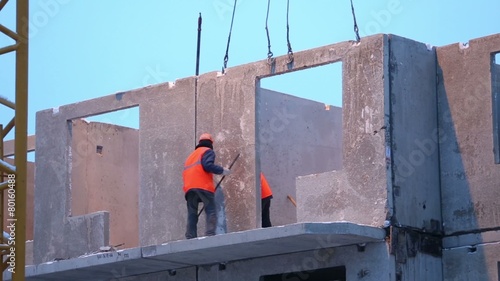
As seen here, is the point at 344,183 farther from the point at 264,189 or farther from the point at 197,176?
the point at 264,189

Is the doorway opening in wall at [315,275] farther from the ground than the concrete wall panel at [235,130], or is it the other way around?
the concrete wall panel at [235,130]

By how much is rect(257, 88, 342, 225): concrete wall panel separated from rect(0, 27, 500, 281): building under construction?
6.48ft

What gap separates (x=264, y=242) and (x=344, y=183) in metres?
1.34

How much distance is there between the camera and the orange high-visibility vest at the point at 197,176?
1798 cm

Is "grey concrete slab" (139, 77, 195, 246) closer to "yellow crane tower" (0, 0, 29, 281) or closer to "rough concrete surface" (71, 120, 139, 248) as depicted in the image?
"rough concrete surface" (71, 120, 139, 248)

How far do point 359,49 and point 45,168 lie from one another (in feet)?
18.5

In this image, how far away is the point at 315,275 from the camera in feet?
62.8

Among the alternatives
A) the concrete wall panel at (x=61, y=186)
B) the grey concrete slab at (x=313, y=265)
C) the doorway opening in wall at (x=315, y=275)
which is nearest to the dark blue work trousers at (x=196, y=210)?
the grey concrete slab at (x=313, y=265)

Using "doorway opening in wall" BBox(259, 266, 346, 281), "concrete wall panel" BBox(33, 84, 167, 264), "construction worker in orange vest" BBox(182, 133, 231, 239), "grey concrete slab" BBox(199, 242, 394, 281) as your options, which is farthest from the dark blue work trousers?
"concrete wall panel" BBox(33, 84, 167, 264)

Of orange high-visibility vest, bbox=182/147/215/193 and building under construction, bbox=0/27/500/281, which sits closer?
building under construction, bbox=0/27/500/281

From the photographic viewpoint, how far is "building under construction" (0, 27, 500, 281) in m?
17.2

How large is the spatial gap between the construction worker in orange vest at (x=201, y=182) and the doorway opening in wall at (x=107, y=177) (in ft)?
12.0

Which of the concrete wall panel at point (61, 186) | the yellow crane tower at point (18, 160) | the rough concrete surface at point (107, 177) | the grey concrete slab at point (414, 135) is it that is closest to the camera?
Result: the yellow crane tower at point (18, 160)

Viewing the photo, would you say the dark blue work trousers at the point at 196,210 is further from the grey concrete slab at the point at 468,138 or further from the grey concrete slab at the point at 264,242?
the grey concrete slab at the point at 468,138
